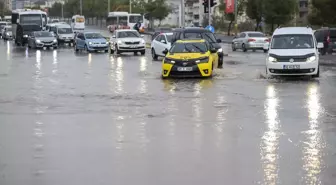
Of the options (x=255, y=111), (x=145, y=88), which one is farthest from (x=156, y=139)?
(x=145, y=88)

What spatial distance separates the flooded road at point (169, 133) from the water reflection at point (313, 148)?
1cm

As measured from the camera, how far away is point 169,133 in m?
11.3

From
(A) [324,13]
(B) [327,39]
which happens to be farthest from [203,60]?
→ (A) [324,13]

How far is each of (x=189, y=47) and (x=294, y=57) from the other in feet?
14.0

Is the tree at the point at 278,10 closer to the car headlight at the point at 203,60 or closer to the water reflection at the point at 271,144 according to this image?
the car headlight at the point at 203,60

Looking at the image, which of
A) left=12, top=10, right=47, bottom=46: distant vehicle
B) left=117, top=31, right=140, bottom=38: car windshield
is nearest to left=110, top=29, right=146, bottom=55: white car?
left=117, top=31, right=140, bottom=38: car windshield

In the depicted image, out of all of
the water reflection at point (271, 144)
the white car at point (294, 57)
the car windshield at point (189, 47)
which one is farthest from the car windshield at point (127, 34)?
the water reflection at point (271, 144)

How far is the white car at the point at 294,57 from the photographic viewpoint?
21484mm

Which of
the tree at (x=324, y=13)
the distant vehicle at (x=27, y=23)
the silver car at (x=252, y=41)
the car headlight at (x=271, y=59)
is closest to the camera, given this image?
the car headlight at (x=271, y=59)

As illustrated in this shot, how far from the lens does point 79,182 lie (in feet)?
25.5

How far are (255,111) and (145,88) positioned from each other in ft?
19.9

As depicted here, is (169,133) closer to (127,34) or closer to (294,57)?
(294,57)

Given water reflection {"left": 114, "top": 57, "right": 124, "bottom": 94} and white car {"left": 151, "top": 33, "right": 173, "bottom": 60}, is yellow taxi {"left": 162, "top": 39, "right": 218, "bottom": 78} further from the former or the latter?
white car {"left": 151, "top": 33, "right": 173, "bottom": 60}

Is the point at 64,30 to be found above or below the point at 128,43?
above
